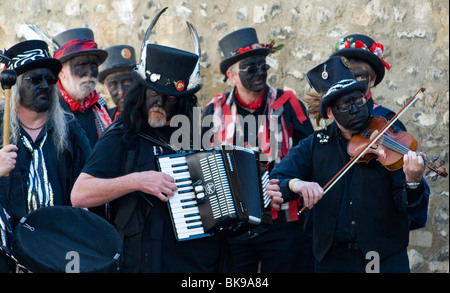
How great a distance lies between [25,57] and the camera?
4367 millimetres

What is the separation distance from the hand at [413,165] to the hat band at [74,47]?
295cm

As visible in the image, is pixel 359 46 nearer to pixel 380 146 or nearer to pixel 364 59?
pixel 364 59

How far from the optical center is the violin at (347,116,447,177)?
4.20 meters

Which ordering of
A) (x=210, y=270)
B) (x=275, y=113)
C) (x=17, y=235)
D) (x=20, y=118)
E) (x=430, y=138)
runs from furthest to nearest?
(x=430, y=138) → (x=275, y=113) → (x=20, y=118) → (x=210, y=270) → (x=17, y=235)

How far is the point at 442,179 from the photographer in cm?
603

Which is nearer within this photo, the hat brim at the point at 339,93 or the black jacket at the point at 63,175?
the black jacket at the point at 63,175

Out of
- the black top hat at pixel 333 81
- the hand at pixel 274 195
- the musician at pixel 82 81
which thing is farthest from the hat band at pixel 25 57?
the black top hat at pixel 333 81

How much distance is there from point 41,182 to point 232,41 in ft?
7.81

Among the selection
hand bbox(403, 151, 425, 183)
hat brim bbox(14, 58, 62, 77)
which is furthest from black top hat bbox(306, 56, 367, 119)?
hat brim bbox(14, 58, 62, 77)

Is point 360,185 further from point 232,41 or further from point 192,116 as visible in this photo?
point 232,41

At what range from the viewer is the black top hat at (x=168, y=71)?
4125 millimetres

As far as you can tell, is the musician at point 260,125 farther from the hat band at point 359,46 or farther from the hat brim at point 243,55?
the hat band at point 359,46

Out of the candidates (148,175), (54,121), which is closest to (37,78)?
(54,121)

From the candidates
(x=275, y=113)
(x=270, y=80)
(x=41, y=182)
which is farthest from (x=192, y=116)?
(x=270, y=80)
